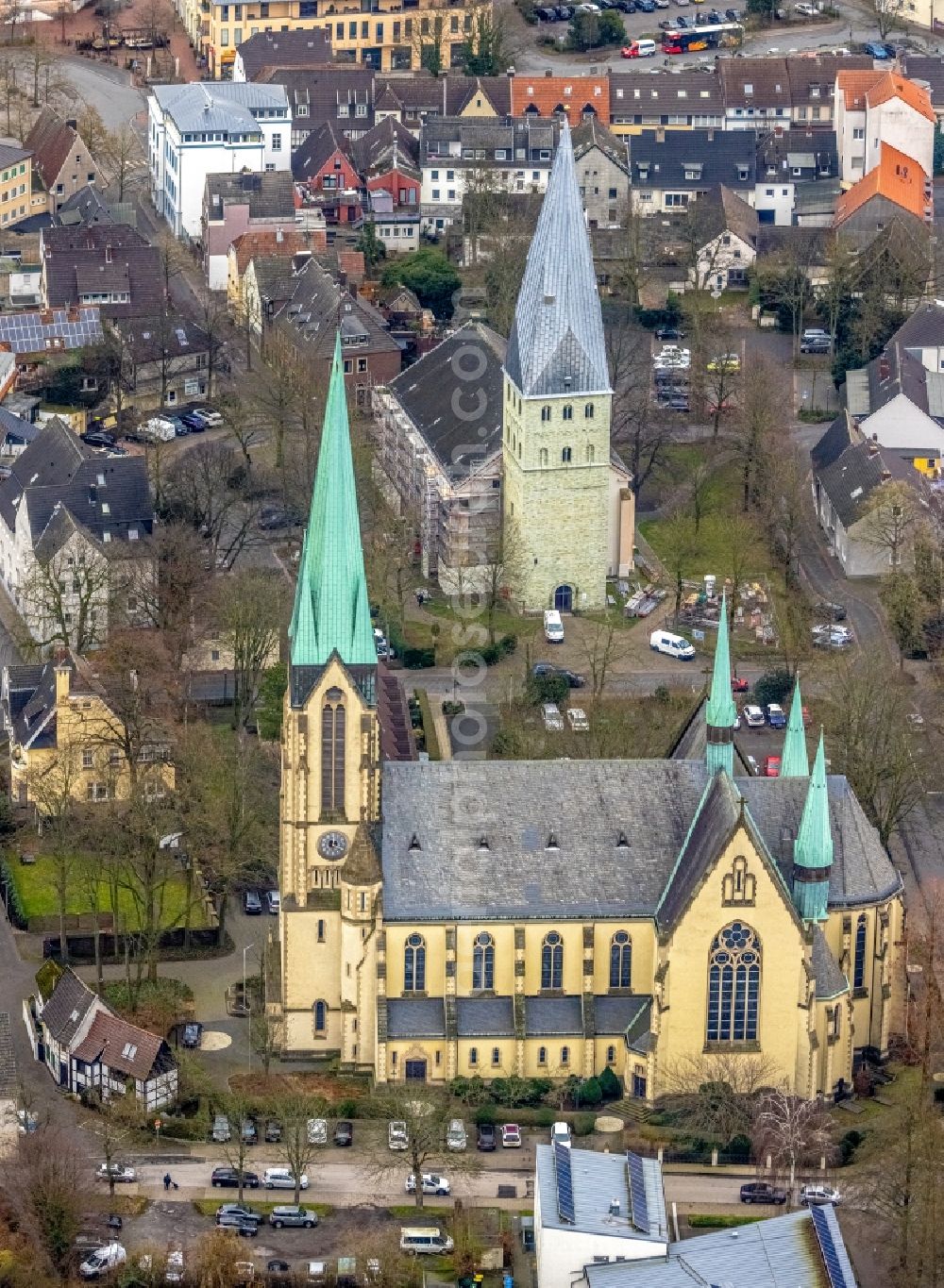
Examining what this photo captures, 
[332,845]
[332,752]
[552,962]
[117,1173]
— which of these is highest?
[332,752]

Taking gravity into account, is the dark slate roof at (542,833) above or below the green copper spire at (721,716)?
below

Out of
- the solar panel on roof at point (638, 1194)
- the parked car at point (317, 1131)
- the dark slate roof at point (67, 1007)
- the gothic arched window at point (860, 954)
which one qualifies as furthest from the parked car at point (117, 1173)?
the gothic arched window at point (860, 954)

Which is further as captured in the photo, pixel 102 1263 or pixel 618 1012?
pixel 618 1012

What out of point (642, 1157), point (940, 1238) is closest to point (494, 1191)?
point (642, 1157)

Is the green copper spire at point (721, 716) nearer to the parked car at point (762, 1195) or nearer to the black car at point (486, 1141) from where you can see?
the parked car at point (762, 1195)

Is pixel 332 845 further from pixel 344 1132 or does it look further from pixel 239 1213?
pixel 239 1213

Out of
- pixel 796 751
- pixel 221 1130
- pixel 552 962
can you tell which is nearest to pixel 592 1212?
pixel 552 962

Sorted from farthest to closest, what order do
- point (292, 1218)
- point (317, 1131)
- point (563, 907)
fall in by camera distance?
point (563, 907)
point (317, 1131)
point (292, 1218)

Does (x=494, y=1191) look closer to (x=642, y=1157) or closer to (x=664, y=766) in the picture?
(x=642, y=1157)
